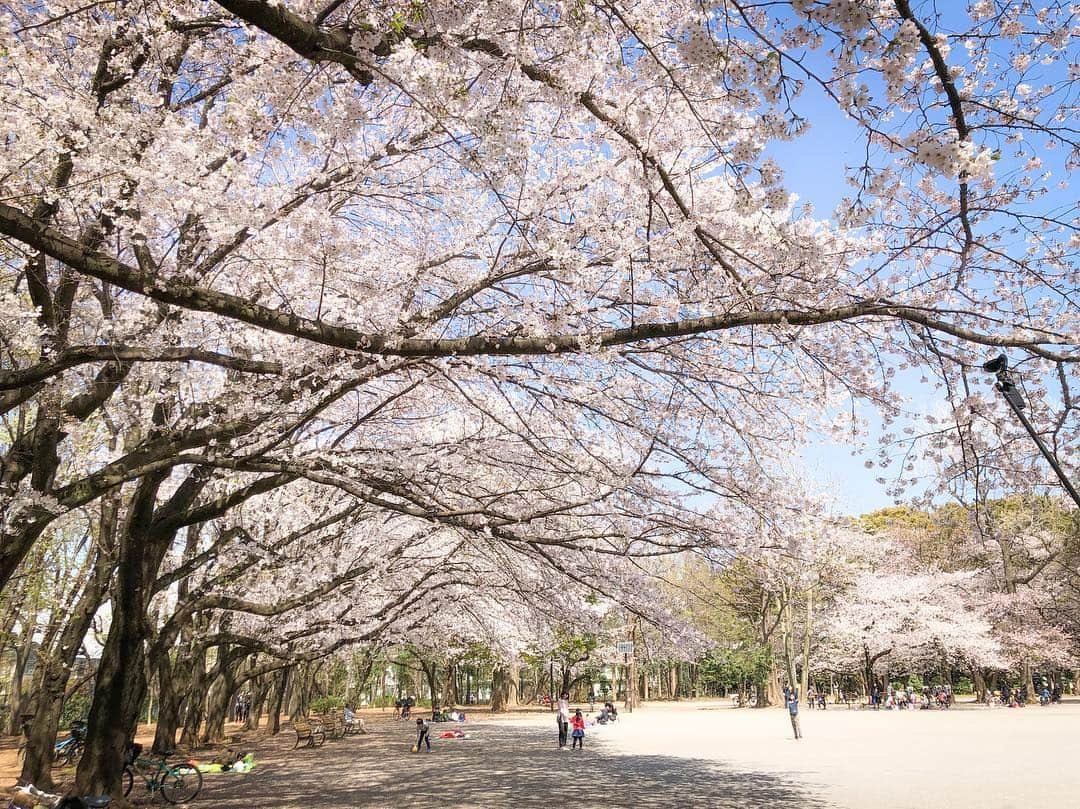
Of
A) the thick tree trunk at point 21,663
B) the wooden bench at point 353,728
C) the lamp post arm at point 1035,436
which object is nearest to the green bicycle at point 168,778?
the thick tree trunk at point 21,663

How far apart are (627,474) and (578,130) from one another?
328 cm

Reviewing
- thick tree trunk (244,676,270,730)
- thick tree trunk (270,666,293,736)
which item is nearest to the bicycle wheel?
thick tree trunk (270,666,293,736)

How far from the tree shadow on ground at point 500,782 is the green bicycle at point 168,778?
40cm

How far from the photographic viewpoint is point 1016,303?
5.03 metres

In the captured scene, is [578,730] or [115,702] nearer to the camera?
[115,702]

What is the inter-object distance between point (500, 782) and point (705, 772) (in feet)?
12.4

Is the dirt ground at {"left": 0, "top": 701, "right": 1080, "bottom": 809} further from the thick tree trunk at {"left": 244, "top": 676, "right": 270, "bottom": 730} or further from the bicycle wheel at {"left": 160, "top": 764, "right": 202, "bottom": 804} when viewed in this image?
the thick tree trunk at {"left": 244, "top": 676, "right": 270, "bottom": 730}

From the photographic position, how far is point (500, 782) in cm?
1166

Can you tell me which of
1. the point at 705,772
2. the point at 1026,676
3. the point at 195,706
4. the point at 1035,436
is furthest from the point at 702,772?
the point at 1026,676

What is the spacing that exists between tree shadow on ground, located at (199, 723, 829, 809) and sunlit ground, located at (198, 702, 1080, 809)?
29mm

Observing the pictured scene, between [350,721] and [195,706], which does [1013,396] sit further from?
[350,721]

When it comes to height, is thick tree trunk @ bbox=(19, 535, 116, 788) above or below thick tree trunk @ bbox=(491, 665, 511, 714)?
above

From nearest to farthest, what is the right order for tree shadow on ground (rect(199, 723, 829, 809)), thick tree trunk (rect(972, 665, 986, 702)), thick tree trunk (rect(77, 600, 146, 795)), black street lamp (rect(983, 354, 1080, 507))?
black street lamp (rect(983, 354, 1080, 507)), thick tree trunk (rect(77, 600, 146, 795)), tree shadow on ground (rect(199, 723, 829, 809)), thick tree trunk (rect(972, 665, 986, 702))

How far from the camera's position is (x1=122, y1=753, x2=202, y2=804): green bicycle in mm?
10156
